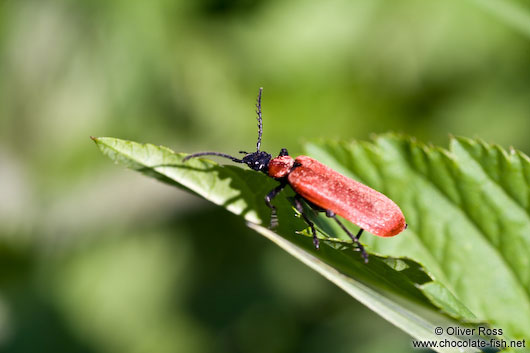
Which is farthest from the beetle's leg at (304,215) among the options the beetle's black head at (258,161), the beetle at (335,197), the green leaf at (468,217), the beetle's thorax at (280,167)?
the beetle's black head at (258,161)

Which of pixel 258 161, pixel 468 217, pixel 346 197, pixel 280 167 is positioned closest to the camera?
pixel 468 217

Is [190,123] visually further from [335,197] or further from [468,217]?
[468,217]

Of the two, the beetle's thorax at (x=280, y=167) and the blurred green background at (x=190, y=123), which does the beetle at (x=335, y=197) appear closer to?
the beetle's thorax at (x=280, y=167)

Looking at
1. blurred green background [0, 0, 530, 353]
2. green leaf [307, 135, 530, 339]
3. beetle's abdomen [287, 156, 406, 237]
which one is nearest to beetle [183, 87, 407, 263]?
beetle's abdomen [287, 156, 406, 237]

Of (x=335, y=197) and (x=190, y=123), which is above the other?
(x=335, y=197)

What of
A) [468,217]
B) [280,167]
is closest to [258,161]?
[280,167]

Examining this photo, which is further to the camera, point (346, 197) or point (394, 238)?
point (346, 197)
